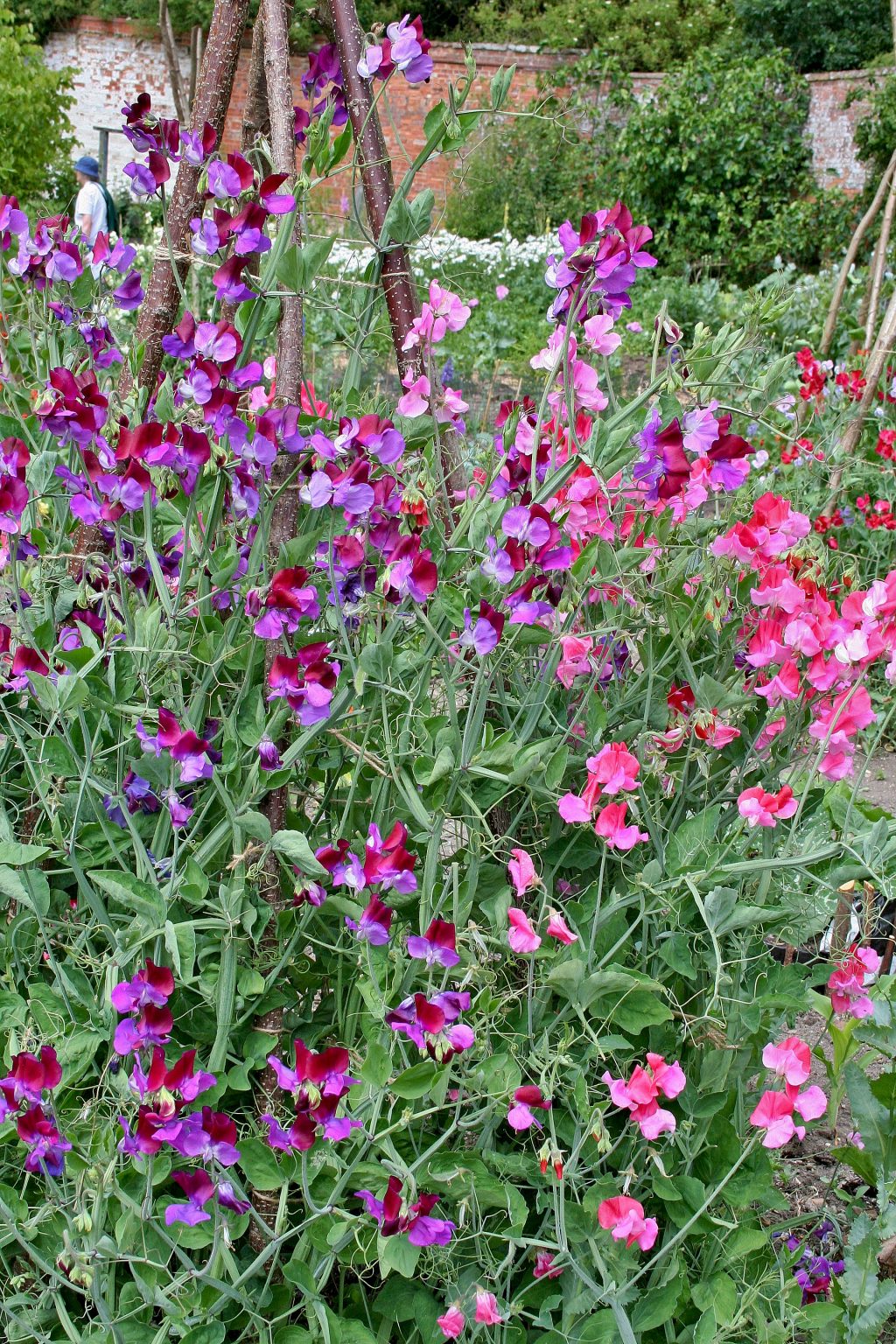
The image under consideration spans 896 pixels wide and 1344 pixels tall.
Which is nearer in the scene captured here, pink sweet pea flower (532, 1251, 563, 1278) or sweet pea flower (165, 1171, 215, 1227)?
sweet pea flower (165, 1171, 215, 1227)

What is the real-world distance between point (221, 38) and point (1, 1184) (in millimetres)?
1261

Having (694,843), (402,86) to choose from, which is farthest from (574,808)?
(402,86)

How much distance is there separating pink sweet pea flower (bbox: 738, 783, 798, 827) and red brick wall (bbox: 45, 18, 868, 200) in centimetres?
1277

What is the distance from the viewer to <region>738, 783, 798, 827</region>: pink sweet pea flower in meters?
1.06

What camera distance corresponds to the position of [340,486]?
104 cm

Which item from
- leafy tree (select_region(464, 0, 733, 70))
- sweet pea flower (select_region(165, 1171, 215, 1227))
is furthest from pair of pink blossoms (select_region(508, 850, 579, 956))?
leafy tree (select_region(464, 0, 733, 70))

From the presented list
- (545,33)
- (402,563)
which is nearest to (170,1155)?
(402,563)

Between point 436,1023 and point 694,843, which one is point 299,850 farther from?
point 694,843

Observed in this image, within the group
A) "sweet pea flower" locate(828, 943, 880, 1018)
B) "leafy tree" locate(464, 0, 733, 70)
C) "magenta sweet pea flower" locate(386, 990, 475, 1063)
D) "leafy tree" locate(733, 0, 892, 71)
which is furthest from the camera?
"leafy tree" locate(464, 0, 733, 70)

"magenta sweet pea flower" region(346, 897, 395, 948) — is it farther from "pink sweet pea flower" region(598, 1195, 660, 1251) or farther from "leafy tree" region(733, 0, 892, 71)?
"leafy tree" region(733, 0, 892, 71)

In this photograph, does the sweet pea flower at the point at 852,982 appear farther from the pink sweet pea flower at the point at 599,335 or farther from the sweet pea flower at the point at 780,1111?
the pink sweet pea flower at the point at 599,335

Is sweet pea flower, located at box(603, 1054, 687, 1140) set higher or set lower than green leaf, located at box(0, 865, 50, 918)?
lower

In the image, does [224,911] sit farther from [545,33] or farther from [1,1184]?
[545,33]

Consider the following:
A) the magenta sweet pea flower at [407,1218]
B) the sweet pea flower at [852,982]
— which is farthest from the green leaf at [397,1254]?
the sweet pea flower at [852,982]
